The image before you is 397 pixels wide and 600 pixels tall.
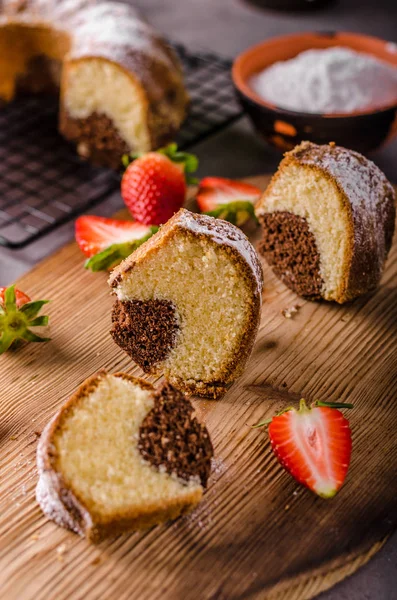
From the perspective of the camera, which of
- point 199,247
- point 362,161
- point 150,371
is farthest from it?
point 362,161

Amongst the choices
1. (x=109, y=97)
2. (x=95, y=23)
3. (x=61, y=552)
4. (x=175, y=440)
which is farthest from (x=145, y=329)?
(x=95, y=23)

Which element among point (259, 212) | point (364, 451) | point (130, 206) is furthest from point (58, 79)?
point (364, 451)

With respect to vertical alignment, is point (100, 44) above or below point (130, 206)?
above

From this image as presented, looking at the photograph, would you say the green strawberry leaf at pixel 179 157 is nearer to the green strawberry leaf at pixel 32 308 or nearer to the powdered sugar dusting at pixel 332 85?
the powdered sugar dusting at pixel 332 85

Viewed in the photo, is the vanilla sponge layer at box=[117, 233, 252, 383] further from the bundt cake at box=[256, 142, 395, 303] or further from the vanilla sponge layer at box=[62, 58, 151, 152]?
the vanilla sponge layer at box=[62, 58, 151, 152]

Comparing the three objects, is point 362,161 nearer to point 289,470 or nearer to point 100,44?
point 289,470

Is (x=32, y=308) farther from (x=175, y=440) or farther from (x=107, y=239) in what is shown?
(x=175, y=440)

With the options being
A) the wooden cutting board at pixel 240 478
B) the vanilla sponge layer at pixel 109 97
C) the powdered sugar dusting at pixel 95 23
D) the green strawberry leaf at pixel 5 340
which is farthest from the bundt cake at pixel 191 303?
the powdered sugar dusting at pixel 95 23
